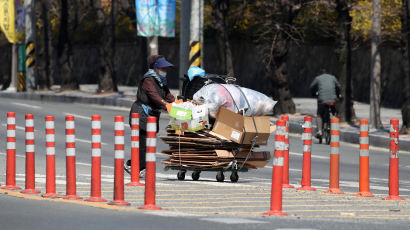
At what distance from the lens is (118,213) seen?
1152cm

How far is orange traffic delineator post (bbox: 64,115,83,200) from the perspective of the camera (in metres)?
12.9

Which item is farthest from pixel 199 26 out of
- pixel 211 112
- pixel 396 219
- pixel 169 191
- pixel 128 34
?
pixel 128 34

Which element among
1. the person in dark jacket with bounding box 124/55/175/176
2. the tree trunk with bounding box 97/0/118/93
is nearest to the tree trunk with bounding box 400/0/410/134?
the person in dark jacket with bounding box 124/55/175/176

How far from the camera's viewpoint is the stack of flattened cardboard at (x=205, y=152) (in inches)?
645

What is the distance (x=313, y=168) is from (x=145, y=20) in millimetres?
17251

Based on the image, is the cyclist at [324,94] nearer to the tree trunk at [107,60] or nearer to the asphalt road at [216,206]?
the asphalt road at [216,206]

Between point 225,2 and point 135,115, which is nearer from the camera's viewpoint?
point 135,115

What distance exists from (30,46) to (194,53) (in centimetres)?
1838

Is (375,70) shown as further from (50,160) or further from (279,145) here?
(279,145)

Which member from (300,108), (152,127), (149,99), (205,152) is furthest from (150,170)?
(300,108)

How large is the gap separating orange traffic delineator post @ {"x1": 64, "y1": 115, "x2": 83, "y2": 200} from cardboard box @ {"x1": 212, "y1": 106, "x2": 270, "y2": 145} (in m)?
3.61

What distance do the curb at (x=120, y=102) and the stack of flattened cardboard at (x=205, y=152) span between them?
33.3 feet

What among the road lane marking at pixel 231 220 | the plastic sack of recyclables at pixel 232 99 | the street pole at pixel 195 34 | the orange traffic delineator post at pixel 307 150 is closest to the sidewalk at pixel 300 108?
the street pole at pixel 195 34

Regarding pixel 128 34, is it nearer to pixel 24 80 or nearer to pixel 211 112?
pixel 24 80
